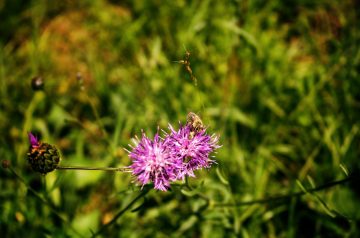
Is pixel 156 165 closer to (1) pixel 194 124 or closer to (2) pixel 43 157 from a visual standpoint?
(1) pixel 194 124

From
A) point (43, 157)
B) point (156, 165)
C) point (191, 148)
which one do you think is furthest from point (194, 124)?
point (43, 157)

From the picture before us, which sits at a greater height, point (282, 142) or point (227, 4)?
point (227, 4)

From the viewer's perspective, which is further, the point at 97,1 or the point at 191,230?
the point at 97,1

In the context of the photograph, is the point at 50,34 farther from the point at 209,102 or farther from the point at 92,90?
the point at 209,102

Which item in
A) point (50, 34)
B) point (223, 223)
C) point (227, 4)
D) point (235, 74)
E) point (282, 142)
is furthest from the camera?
point (50, 34)

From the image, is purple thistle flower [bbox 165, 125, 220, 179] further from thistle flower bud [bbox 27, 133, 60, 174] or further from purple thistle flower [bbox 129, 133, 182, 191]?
thistle flower bud [bbox 27, 133, 60, 174]

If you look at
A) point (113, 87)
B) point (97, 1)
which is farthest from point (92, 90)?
point (97, 1)
